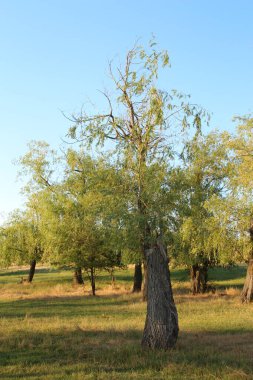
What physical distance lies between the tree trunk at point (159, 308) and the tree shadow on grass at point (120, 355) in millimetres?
472

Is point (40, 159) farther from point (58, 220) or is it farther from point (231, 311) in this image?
point (231, 311)

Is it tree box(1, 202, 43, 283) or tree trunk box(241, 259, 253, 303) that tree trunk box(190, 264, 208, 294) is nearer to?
tree trunk box(241, 259, 253, 303)

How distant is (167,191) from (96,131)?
16.2 feet

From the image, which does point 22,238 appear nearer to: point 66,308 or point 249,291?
point 66,308

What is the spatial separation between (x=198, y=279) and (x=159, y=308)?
22.2 meters

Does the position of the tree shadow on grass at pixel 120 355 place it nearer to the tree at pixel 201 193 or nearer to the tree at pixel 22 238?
the tree at pixel 201 193

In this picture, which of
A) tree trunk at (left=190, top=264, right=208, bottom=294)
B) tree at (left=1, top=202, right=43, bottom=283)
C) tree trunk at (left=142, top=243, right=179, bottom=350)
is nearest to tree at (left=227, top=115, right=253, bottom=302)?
tree trunk at (left=190, top=264, right=208, bottom=294)

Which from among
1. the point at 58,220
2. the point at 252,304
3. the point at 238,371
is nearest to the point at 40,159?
the point at 58,220

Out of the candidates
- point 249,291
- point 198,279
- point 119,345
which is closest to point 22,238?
point 198,279

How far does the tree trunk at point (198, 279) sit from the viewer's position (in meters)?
34.7

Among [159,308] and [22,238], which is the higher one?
[22,238]

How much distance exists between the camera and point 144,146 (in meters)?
14.8

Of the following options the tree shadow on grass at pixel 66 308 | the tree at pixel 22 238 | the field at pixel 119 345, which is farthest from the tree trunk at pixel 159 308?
the tree at pixel 22 238

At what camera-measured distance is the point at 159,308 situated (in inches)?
529
